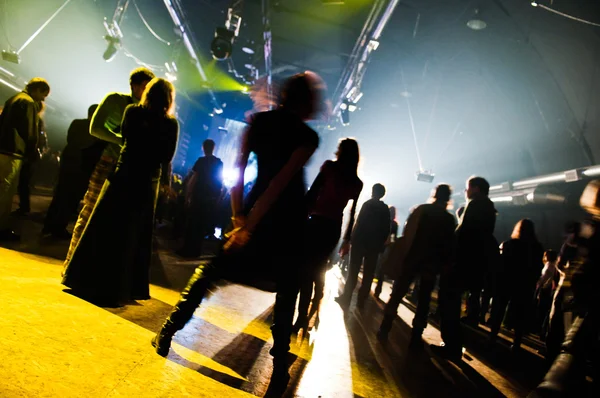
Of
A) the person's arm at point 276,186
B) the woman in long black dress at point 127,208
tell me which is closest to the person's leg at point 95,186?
the woman in long black dress at point 127,208

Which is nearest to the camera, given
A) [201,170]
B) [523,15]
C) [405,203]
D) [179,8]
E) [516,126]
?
[201,170]

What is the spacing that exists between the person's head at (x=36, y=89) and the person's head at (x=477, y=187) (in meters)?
5.29

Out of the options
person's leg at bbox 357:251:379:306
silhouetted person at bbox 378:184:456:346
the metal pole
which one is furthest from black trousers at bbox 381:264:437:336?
the metal pole

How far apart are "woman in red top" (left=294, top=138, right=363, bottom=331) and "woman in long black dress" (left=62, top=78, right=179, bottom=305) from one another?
1420 millimetres

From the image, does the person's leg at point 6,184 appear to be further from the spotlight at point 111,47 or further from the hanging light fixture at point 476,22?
the hanging light fixture at point 476,22

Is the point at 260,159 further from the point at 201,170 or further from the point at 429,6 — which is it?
the point at 429,6

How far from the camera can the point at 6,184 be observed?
3744 mm

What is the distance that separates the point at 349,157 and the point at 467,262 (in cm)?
193

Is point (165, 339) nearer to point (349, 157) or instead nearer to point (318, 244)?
point (318, 244)

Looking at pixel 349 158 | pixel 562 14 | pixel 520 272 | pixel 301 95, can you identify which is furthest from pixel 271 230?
pixel 562 14

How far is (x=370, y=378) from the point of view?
263 cm

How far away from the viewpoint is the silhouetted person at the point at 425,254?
12.6 ft

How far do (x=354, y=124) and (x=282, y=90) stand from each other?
1858 cm

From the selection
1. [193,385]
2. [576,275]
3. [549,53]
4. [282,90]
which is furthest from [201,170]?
[549,53]
